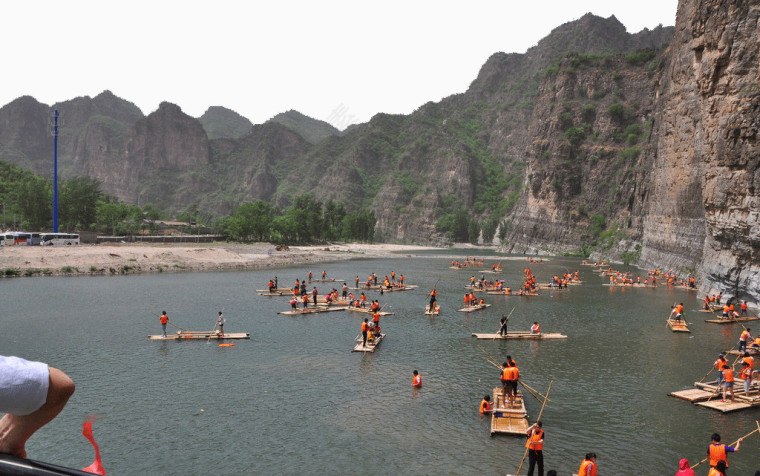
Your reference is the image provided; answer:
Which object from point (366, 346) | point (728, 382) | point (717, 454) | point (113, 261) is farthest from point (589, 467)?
point (113, 261)

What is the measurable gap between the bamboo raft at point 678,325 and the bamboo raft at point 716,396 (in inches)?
659

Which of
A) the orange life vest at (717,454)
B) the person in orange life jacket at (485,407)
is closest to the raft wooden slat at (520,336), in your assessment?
the person in orange life jacket at (485,407)

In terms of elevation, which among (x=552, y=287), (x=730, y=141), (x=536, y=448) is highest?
(x=730, y=141)

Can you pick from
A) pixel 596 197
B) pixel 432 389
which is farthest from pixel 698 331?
pixel 596 197

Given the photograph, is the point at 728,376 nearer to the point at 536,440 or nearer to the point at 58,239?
the point at 536,440

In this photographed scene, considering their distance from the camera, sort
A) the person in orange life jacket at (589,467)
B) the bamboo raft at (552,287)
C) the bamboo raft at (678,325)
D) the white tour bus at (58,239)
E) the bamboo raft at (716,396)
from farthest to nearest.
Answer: the white tour bus at (58,239) < the bamboo raft at (552,287) < the bamboo raft at (678,325) < the bamboo raft at (716,396) < the person in orange life jacket at (589,467)

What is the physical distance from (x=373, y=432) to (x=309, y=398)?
16.5 feet

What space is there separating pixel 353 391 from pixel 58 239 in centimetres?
9272

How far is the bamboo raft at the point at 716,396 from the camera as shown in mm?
22984

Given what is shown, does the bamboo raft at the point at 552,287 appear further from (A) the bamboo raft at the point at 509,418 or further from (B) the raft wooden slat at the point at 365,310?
(A) the bamboo raft at the point at 509,418

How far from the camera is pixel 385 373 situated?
2856 cm

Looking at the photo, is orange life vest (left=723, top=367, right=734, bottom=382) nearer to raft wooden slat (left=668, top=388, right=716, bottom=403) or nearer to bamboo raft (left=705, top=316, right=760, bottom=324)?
raft wooden slat (left=668, top=388, right=716, bottom=403)

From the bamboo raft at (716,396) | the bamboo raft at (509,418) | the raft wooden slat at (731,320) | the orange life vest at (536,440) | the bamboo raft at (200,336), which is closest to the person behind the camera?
the orange life vest at (536,440)

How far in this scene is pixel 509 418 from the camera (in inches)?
839
